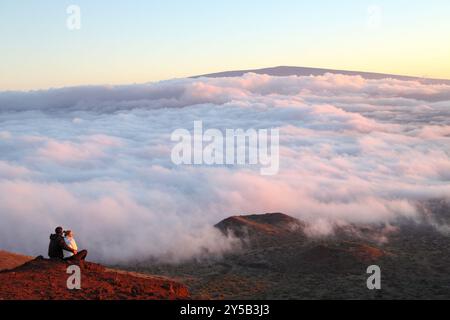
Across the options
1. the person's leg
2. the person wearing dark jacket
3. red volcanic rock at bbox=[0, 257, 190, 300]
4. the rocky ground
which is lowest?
the rocky ground

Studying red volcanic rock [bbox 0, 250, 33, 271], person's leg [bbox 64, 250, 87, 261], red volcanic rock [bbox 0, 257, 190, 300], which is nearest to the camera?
red volcanic rock [bbox 0, 257, 190, 300]

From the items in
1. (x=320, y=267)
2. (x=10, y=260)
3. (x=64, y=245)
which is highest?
(x=64, y=245)

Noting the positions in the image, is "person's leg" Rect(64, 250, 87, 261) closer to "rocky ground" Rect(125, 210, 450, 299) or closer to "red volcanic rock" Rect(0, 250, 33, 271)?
"rocky ground" Rect(125, 210, 450, 299)

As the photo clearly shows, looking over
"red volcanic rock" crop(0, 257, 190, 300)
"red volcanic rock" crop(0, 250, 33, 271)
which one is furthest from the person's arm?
"red volcanic rock" crop(0, 250, 33, 271)

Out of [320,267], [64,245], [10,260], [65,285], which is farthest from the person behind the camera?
[320,267]

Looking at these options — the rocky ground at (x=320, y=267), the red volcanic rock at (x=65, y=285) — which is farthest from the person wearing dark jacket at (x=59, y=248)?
the rocky ground at (x=320, y=267)

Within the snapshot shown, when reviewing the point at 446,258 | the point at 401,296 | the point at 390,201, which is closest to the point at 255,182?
the point at 390,201

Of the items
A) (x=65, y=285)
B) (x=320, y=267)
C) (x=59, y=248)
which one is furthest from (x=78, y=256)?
(x=320, y=267)

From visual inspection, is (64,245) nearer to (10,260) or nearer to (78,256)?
(78,256)
